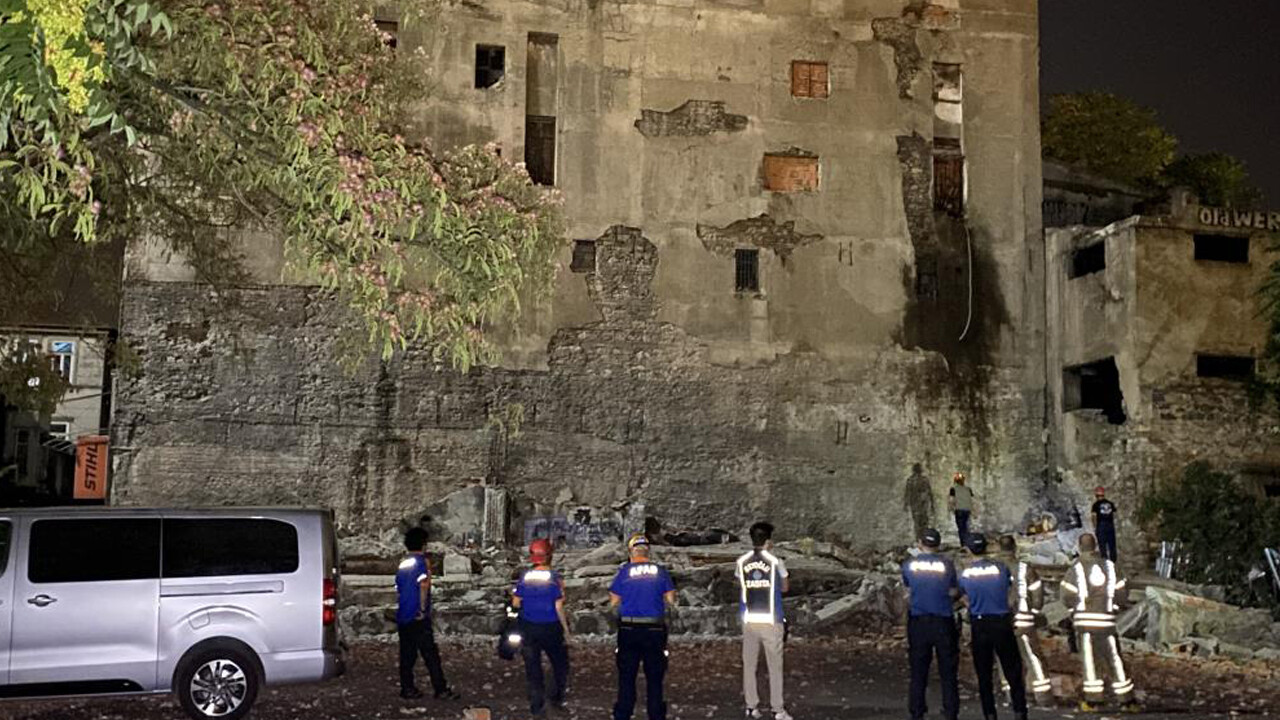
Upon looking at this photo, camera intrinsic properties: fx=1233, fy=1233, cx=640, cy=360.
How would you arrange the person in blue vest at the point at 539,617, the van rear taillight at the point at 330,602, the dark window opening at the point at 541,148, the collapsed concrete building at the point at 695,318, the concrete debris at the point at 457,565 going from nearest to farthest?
1. the van rear taillight at the point at 330,602
2. the person in blue vest at the point at 539,617
3. the concrete debris at the point at 457,565
4. the collapsed concrete building at the point at 695,318
5. the dark window opening at the point at 541,148

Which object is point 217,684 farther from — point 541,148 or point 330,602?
point 541,148

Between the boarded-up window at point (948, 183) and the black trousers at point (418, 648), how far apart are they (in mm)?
19009

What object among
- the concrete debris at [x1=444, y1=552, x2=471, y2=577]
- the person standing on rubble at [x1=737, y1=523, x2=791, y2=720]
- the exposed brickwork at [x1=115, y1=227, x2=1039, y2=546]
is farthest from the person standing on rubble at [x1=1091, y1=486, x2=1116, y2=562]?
the person standing on rubble at [x1=737, y1=523, x2=791, y2=720]

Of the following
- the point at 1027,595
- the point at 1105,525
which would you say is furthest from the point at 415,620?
the point at 1105,525

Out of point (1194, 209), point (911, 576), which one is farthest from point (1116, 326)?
point (911, 576)

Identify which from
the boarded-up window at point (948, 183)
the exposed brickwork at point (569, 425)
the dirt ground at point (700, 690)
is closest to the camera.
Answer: the dirt ground at point (700, 690)

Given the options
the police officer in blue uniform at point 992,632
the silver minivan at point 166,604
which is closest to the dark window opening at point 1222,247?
the police officer in blue uniform at point 992,632

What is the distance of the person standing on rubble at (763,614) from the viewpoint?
1023 cm

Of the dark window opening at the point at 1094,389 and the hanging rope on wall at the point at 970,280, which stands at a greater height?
the hanging rope on wall at the point at 970,280

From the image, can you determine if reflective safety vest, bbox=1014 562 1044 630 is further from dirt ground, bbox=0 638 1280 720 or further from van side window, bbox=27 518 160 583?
van side window, bbox=27 518 160 583

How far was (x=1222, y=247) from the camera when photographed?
2567 cm

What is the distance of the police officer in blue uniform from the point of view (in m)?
10.1

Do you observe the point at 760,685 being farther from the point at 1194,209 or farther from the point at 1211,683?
the point at 1194,209

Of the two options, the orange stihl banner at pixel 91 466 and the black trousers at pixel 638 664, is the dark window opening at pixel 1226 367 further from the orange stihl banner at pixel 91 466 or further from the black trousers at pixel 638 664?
the orange stihl banner at pixel 91 466
